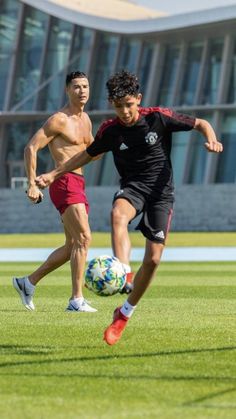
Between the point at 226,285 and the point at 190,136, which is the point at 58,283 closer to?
the point at 226,285

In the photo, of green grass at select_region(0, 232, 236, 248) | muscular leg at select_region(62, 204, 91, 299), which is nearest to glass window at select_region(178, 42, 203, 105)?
green grass at select_region(0, 232, 236, 248)

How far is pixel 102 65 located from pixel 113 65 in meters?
0.89

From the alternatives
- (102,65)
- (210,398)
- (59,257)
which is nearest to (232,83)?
(102,65)

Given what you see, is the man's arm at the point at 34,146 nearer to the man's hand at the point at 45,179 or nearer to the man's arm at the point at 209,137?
the man's hand at the point at 45,179

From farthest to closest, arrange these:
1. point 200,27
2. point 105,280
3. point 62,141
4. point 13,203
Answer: point 200,27 → point 13,203 → point 62,141 → point 105,280

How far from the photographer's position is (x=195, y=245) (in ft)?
113

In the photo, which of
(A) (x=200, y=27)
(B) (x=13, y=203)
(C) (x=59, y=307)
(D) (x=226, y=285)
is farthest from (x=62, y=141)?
(A) (x=200, y=27)

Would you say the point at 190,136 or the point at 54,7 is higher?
the point at 54,7

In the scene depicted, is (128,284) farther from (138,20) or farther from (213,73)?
(138,20)

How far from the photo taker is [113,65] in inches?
2229

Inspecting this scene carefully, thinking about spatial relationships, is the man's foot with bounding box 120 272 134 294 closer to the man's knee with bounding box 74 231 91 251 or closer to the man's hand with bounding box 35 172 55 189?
the man's hand with bounding box 35 172 55 189

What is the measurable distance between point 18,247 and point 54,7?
24.2 metres

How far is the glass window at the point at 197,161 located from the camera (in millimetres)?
52750

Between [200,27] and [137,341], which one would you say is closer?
[137,341]
